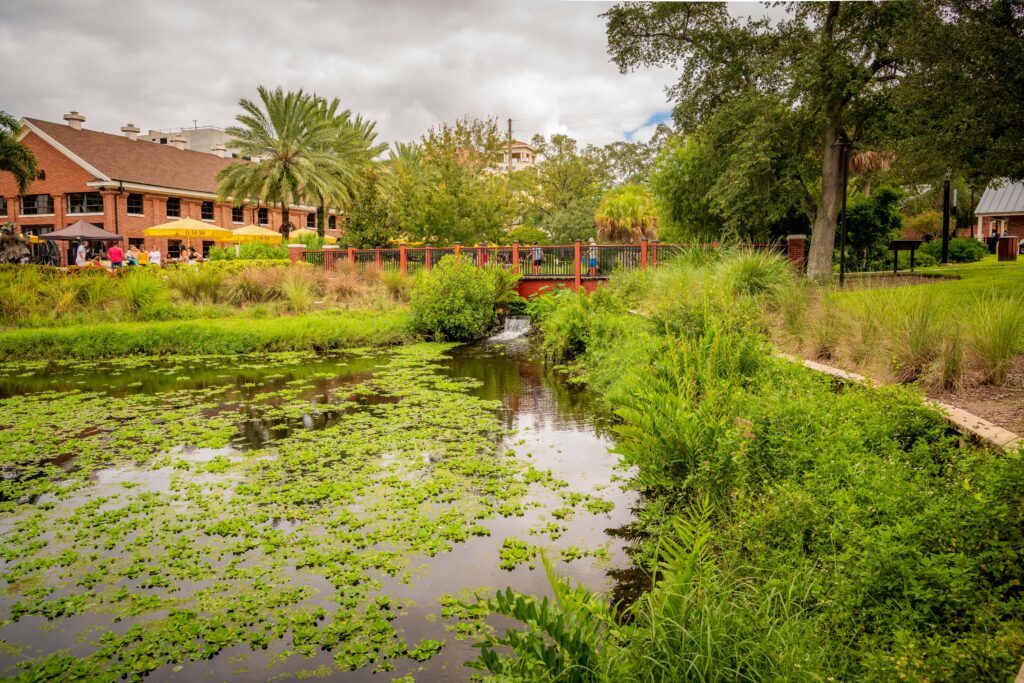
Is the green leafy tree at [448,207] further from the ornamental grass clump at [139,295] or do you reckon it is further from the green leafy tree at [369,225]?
the ornamental grass clump at [139,295]

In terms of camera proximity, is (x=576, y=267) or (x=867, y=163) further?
(x=867, y=163)

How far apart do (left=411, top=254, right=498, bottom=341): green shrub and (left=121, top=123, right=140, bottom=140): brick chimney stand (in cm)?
3514

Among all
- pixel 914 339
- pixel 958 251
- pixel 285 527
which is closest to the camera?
pixel 285 527

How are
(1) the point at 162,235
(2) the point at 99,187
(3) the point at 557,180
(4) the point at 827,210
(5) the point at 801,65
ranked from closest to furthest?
(5) the point at 801,65 < (4) the point at 827,210 < (1) the point at 162,235 < (2) the point at 99,187 < (3) the point at 557,180

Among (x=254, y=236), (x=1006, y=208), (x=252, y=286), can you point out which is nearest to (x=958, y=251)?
(x=1006, y=208)

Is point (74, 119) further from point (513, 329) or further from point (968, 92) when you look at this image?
point (968, 92)

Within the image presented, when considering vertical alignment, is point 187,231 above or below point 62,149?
below

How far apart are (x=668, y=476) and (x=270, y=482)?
4.09 m

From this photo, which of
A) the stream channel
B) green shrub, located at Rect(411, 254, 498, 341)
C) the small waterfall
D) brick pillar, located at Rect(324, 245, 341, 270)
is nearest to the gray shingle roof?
the small waterfall

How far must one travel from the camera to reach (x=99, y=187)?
35875 mm

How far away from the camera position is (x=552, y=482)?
6777 millimetres

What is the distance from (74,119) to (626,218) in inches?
1364

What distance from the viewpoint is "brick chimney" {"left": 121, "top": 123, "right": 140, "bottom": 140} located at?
4290cm

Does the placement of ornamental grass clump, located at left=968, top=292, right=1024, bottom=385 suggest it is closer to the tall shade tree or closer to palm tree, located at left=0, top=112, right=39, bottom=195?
the tall shade tree
